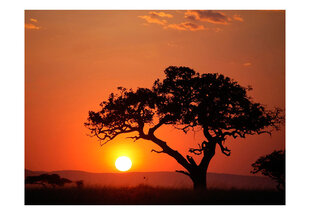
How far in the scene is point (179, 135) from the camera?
82.9ft

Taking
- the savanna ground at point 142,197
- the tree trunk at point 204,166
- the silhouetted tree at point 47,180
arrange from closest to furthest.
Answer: the savanna ground at point 142,197, the tree trunk at point 204,166, the silhouetted tree at point 47,180

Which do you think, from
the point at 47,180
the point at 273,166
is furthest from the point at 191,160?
the point at 47,180

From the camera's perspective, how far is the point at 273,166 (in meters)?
23.7

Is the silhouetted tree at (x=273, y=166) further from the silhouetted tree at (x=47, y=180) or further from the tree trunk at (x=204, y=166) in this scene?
the silhouetted tree at (x=47, y=180)

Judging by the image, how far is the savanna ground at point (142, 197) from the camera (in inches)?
802

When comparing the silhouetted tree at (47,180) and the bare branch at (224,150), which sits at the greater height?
the bare branch at (224,150)

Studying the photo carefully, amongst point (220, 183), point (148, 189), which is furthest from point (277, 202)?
point (148, 189)

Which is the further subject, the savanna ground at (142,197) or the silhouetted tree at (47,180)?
the silhouetted tree at (47,180)

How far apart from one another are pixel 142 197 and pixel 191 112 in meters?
6.31

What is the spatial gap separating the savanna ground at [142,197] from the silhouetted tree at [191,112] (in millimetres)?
3136

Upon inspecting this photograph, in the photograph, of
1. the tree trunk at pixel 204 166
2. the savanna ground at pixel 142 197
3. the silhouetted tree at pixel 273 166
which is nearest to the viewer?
the savanna ground at pixel 142 197

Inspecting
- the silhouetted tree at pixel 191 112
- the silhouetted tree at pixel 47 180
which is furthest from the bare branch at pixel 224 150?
the silhouetted tree at pixel 47 180

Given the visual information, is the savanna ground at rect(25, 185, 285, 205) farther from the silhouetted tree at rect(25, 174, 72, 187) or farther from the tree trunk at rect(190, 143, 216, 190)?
the silhouetted tree at rect(25, 174, 72, 187)

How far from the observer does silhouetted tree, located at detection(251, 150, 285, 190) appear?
2327 centimetres
